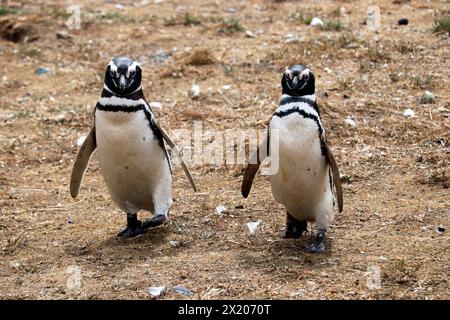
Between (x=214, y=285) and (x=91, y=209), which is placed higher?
(x=214, y=285)

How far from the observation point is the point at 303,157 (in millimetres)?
4770

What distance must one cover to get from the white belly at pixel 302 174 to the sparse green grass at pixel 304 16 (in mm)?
4532

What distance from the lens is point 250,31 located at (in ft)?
30.2

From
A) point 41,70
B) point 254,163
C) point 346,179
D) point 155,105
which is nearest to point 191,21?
point 41,70

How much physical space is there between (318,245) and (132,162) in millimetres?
1209

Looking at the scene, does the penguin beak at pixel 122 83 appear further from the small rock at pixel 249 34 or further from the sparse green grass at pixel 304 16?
the sparse green grass at pixel 304 16

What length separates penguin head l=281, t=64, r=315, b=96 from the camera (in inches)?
186

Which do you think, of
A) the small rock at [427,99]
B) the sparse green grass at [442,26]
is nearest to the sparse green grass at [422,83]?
the small rock at [427,99]

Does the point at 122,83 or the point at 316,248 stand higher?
the point at 122,83

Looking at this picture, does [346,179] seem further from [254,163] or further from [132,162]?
[132,162]

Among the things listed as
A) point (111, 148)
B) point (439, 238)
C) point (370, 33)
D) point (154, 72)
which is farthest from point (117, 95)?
point (370, 33)

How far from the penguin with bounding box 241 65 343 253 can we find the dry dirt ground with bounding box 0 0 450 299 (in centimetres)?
21

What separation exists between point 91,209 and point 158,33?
12.9 feet
